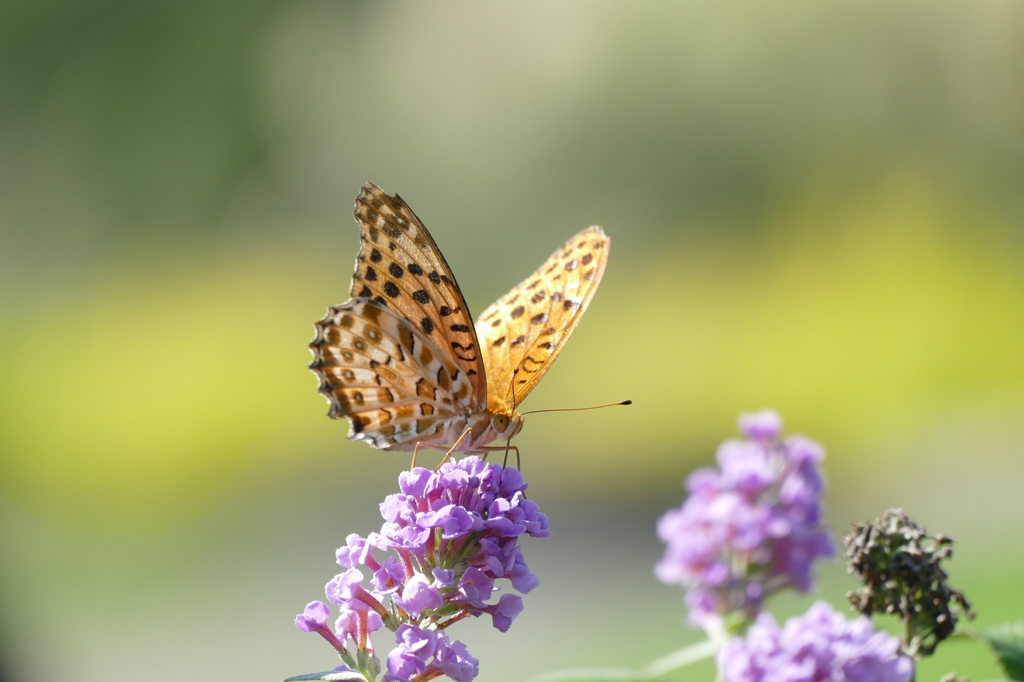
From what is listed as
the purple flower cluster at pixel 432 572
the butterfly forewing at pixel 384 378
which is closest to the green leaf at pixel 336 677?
the purple flower cluster at pixel 432 572

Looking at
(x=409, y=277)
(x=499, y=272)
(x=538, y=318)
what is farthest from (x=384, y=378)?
(x=499, y=272)

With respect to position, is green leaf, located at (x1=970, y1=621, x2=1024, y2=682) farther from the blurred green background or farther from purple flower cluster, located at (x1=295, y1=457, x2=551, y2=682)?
the blurred green background

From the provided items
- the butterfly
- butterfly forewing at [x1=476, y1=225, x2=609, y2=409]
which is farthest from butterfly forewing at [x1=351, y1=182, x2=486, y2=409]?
butterfly forewing at [x1=476, y1=225, x2=609, y2=409]

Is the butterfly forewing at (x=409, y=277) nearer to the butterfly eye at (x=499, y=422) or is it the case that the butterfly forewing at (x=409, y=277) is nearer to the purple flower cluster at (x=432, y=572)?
the butterfly eye at (x=499, y=422)

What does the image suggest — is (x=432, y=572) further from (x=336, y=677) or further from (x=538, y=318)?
(x=538, y=318)

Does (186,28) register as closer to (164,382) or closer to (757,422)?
(164,382)

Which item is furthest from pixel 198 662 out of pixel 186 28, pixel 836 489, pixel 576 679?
pixel 186 28
